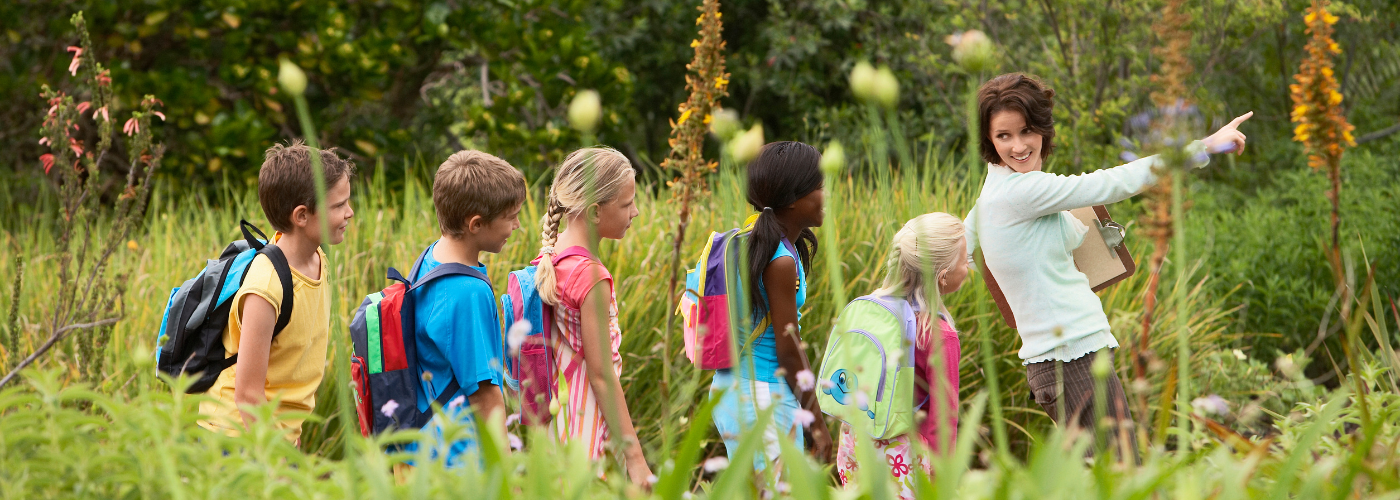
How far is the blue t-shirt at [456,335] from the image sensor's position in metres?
2.22

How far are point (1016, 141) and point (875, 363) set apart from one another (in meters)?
0.73

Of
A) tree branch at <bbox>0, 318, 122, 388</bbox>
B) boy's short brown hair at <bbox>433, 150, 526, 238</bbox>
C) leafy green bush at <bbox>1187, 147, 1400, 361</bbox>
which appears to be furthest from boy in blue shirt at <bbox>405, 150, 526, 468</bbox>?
leafy green bush at <bbox>1187, 147, 1400, 361</bbox>

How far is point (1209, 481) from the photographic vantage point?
1.24m

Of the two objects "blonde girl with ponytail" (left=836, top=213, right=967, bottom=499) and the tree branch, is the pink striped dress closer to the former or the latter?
"blonde girl with ponytail" (left=836, top=213, right=967, bottom=499)

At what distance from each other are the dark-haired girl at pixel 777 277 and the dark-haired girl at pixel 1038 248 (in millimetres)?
489

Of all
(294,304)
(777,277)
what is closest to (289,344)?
(294,304)

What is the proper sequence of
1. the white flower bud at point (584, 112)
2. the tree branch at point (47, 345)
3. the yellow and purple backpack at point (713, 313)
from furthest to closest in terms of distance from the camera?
the yellow and purple backpack at point (713, 313)
the tree branch at point (47, 345)
the white flower bud at point (584, 112)

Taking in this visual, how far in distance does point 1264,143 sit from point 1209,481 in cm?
911

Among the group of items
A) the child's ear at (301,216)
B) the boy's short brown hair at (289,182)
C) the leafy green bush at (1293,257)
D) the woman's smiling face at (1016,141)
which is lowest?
the leafy green bush at (1293,257)

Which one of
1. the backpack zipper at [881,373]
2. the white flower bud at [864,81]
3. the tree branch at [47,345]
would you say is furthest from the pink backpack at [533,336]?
the white flower bud at [864,81]

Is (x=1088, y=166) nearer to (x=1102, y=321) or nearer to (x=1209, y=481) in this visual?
(x=1102, y=321)

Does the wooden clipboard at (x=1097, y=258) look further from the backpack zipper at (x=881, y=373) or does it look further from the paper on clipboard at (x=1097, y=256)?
the backpack zipper at (x=881, y=373)

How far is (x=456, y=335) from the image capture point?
87.7 inches

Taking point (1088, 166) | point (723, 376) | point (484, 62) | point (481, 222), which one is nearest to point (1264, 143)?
point (1088, 166)
